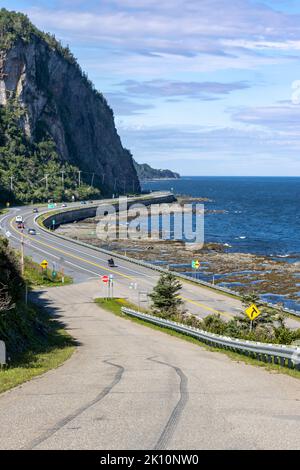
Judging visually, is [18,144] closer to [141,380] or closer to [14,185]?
[14,185]

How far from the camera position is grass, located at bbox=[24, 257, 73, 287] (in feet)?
Answer: 197

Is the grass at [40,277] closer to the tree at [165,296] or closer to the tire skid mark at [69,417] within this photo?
the tree at [165,296]

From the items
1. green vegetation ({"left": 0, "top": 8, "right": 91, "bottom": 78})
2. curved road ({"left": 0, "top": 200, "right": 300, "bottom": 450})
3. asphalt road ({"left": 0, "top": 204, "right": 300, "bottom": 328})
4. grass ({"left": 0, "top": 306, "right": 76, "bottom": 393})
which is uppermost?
green vegetation ({"left": 0, "top": 8, "right": 91, "bottom": 78})

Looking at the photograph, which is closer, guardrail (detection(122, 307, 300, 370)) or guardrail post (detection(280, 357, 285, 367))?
guardrail (detection(122, 307, 300, 370))

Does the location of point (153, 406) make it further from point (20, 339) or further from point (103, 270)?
point (103, 270)

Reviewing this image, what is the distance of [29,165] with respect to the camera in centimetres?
17500

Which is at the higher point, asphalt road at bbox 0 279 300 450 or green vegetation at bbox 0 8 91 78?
green vegetation at bbox 0 8 91 78

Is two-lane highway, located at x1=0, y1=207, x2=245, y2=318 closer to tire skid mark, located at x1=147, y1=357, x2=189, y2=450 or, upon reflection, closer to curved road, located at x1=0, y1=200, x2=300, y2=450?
curved road, located at x1=0, y1=200, x2=300, y2=450

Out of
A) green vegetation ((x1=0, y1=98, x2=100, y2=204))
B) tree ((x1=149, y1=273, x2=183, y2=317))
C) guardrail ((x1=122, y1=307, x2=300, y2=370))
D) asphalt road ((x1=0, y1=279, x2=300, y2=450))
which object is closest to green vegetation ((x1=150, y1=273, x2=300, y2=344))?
tree ((x1=149, y1=273, x2=183, y2=317))

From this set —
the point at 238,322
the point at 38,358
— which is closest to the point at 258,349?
the point at 38,358

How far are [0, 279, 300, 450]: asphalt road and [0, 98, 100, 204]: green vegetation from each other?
14474cm

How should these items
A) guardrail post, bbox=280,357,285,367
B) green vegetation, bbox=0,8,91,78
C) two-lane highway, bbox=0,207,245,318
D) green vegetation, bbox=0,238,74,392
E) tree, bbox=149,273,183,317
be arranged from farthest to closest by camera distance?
green vegetation, bbox=0,8,91,78, two-lane highway, bbox=0,207,245,318, tree, bbox=149,273,183,317, guardrail post, bbox=280,357,285,367, green vegetation, bbox=0,238,74,392

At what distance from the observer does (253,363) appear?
2088 centimetres
